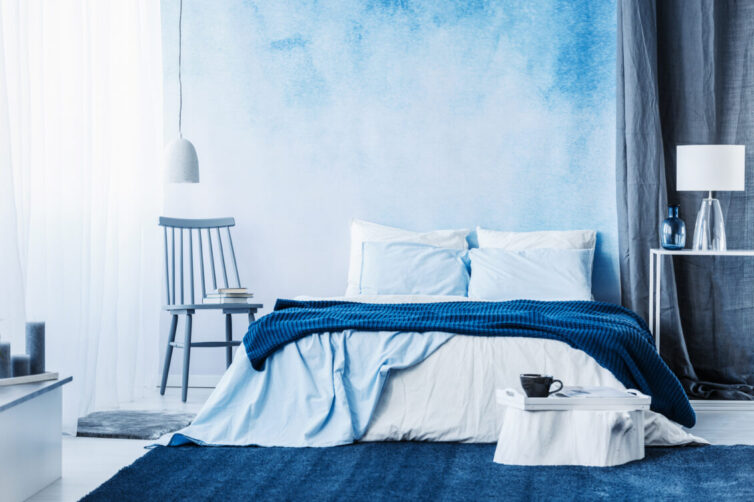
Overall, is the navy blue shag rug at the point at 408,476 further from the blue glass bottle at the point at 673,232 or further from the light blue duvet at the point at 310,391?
the blue glass bottle at the point at 673,232

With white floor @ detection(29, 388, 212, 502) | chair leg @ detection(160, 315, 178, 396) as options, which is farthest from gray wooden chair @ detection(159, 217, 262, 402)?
white floor @ detection(29, 388, 212, 502)

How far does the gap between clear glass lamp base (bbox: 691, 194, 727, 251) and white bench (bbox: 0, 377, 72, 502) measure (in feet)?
10.6

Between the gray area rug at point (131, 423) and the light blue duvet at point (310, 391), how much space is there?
1.44 feet

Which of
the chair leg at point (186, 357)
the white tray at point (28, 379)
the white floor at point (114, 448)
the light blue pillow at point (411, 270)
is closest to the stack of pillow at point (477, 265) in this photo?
the light blue pillow at point (411, 270)

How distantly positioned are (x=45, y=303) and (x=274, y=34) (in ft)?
7.76

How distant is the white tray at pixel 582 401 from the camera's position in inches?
123

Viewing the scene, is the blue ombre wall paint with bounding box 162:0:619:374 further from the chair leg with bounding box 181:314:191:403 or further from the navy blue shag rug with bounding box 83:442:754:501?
the navy blue shag rug with bounding box 83:442:754:501

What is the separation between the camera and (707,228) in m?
4.76

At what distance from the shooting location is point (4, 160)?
336 cm

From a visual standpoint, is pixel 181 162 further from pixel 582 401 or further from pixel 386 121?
pixel 582 401

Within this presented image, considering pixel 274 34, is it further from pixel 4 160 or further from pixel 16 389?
pixel 16 389

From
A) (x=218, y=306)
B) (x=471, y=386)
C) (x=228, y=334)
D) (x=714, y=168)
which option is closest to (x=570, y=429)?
Result: (x=471, y=386)

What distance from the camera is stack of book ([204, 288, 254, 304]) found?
493 centimetres

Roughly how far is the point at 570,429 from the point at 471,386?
51cm
